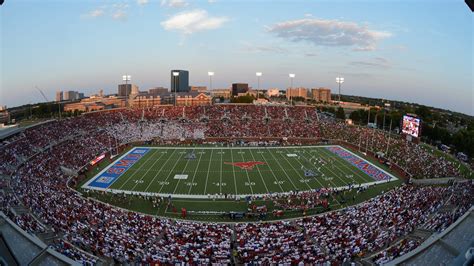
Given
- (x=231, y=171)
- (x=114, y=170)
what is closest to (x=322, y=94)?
(x=231, y=171)

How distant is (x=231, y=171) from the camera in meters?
34.3

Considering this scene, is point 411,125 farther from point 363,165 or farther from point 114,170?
point 114,170

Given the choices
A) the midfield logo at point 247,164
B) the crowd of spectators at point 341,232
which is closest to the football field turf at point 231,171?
the midfield logo at point 247,164

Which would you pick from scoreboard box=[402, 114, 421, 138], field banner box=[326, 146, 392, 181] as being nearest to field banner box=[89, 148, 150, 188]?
field banner box=[326, 146, 392, 181]

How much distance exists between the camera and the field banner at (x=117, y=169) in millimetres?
31019

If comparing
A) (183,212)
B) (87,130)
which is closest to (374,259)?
(183,212)

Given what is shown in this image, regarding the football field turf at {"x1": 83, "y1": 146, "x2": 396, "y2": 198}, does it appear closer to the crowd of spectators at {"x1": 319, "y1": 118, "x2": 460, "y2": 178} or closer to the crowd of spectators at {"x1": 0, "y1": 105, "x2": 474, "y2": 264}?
the crowd of spectators at {"x1": 319, "y1": 118, "x2": 460, "y2": 178}

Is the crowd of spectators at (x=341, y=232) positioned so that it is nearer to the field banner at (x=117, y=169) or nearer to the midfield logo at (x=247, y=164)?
the midfield logo at (x=247, y=164)

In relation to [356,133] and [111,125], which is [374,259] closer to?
[356,133]

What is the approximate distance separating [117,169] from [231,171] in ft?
39.6

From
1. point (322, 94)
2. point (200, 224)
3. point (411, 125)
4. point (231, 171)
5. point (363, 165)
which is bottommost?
point (200, 224)

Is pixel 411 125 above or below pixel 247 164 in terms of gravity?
above

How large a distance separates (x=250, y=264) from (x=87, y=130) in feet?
135

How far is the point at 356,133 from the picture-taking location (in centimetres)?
4959
